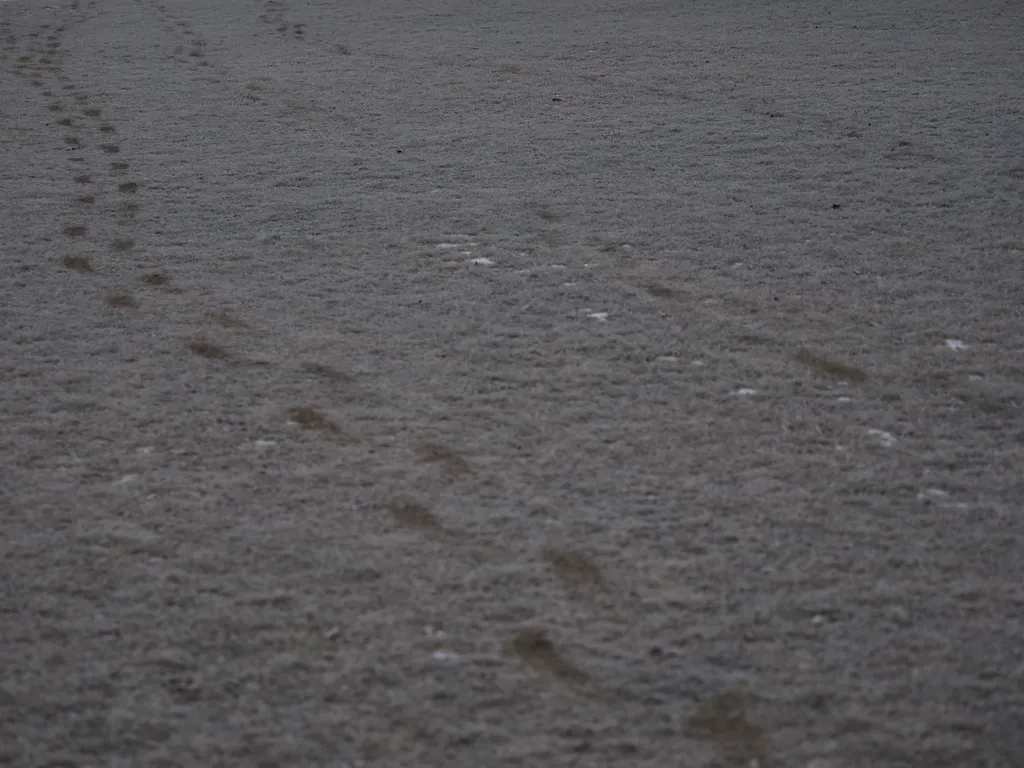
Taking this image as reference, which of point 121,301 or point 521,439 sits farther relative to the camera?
point 121,301

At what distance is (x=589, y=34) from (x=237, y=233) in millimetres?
4103

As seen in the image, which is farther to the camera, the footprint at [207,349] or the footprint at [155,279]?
the footprint at [155,279]

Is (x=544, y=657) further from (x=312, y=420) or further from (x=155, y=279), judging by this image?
(x=155, y=279)

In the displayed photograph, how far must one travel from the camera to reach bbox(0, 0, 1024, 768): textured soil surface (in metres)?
1.71

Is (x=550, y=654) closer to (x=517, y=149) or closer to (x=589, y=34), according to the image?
(x=517, y=149)

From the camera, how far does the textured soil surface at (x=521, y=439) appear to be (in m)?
1.71

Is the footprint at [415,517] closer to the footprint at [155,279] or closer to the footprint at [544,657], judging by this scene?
the footprint at [544,657]

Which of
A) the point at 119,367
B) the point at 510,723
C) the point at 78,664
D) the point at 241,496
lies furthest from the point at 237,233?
the point at 510,723

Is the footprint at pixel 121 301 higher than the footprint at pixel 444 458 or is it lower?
higher

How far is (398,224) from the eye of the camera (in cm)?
389

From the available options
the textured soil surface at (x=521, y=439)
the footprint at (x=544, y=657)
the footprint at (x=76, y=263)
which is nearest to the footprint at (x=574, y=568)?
the textured soil surface at (x=521, y=439)

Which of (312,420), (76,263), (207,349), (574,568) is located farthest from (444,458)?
(76,263)

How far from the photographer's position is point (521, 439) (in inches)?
97.1

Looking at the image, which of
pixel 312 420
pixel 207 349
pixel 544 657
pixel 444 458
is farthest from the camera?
pixel 207 349
